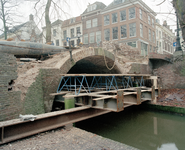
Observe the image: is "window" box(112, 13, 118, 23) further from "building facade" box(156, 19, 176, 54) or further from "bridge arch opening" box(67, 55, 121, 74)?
"bridge arch opening" box(67, 55, 121, 74)

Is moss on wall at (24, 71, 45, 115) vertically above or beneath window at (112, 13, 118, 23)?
beneath

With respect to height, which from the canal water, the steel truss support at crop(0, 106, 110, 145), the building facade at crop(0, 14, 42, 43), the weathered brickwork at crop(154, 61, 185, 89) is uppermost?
the building facade at crop(0, 14, 42, 43)

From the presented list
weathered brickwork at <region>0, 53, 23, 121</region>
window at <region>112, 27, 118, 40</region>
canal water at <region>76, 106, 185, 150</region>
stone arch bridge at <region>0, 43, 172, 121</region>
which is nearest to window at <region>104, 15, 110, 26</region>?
window at <region>112, 27, 118, 40</region>

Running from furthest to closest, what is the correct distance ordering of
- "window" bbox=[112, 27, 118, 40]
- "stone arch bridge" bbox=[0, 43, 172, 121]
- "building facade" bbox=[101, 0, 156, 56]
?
1. "window" bbox=[112, 27, 118, 40]
2. "building facade" bbox=[101, 0, 156, 56]
3. "stone arch bridge" bbox=[0, 43, 172, 121]

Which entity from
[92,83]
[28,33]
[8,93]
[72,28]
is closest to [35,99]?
[8,93]

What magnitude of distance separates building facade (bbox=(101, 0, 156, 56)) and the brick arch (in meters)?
15.0

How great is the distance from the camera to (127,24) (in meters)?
25.3

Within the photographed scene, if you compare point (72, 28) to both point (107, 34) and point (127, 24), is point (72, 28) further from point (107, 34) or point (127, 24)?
point (127, 24)

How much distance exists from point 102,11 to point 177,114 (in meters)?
23.6

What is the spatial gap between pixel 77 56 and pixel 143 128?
18.5ft

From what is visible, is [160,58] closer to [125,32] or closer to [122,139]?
[122,139]

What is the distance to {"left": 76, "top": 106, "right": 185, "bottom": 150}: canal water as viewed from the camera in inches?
267

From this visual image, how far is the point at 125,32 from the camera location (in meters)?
25.8

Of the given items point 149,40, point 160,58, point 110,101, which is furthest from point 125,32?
point 110,101
